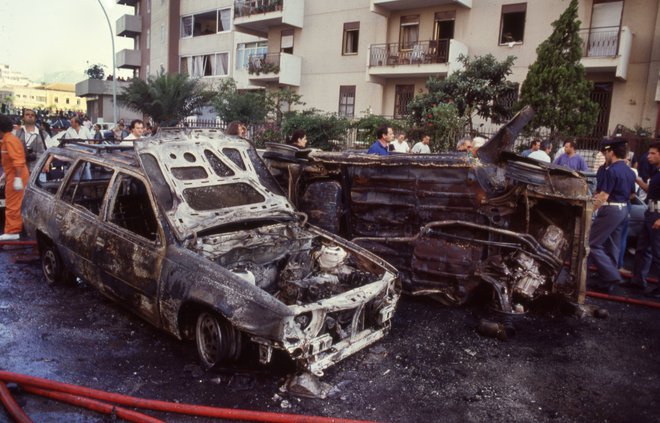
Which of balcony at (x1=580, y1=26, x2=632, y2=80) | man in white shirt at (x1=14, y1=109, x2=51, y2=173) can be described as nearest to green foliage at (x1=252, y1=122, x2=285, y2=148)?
man in white shirt at (x1=14, y1=109, x2=51, y2=173)

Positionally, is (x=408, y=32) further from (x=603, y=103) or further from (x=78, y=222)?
(x=78, y=222)

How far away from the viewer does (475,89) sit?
16.3 m

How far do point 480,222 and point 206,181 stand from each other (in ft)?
10.1

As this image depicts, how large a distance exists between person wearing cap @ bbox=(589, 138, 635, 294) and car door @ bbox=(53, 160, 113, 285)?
6020 millimetres

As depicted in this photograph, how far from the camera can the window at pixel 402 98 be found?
817 inches

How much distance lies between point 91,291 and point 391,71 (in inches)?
666

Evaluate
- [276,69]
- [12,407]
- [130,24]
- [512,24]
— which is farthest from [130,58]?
[12,407]

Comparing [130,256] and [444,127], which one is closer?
[130,256]

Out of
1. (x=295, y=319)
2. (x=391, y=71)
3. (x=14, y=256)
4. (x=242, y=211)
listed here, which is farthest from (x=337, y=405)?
(x=391, y=71)

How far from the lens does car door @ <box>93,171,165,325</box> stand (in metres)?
4.13

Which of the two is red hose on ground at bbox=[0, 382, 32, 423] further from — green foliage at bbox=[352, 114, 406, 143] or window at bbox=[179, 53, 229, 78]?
window at bbox=[179, 53, 229, 78]

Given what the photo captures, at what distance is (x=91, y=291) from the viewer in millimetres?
5648

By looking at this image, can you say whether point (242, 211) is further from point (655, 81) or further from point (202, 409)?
point (655, 81)

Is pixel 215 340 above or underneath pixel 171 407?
above
